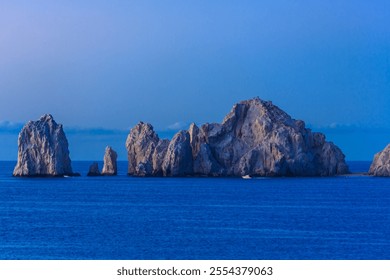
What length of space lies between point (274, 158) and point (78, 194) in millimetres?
45895

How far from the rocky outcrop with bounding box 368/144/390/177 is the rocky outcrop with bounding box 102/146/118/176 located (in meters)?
48.2

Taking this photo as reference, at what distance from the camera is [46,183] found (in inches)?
5487

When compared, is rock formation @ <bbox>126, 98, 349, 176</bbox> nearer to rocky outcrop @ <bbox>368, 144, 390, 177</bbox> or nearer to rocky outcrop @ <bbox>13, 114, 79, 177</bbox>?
rocky outcrop @ <bbox>368, 144, 390, 177</bbox>

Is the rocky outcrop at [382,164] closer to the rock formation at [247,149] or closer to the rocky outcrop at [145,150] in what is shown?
the rock formation at [247,149]

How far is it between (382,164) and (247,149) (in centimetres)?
2403

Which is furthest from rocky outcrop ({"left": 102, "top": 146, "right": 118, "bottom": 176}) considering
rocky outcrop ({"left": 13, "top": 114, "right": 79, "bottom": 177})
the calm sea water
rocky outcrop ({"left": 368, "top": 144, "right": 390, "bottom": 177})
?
rocky outcrop ({"left": 368, "top": 144, "right": 390, "bottom": 177})

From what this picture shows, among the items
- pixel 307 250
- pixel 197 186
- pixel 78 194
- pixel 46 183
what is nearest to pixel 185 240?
pixel 307 250

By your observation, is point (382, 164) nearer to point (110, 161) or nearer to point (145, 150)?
point (145, 150)

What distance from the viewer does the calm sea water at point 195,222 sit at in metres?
57.9

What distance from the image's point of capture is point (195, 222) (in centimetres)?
7600

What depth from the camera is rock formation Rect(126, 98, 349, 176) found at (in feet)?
Answer: 494

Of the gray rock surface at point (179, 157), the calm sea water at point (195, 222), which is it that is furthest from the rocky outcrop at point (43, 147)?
the gray rock surface at point (179, 157)
